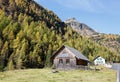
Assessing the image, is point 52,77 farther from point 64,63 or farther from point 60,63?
point 60,63

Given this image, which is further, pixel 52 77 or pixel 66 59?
pixel 66 59

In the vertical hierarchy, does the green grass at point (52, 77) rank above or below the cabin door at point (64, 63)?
below

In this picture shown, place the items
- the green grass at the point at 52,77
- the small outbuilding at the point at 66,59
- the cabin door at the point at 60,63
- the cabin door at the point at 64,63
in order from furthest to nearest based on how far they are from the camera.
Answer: the cabin door at the point at 60,63
the cabin door at the point at 64,63
the small outbuilding at the point at 66,59
the green grass at the point at 52,77

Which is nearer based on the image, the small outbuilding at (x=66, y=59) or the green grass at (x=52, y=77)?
the green grass at (x=52, y=77)

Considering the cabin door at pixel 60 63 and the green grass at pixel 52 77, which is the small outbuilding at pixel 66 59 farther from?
the green grass at pixel 52 77

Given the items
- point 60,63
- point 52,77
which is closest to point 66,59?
A: point 60,63

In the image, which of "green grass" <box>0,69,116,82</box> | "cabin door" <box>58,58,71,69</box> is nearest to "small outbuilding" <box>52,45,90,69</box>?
"cabin door" <box>58,58,71,69</box>

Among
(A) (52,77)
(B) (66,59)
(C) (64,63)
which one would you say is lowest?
(A) (52,77)

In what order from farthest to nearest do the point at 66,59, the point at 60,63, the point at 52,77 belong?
1. the point at 60,63
2. the point at 66,59
3. the point at 52,77

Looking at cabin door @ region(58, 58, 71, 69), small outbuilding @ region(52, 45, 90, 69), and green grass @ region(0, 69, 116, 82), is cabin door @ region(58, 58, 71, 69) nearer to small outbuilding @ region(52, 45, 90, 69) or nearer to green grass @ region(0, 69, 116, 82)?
small outbuilding @ region(52, 45, 90, 69)

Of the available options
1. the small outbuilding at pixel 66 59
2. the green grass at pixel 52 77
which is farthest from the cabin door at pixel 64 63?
the green grass at pixel 52 77

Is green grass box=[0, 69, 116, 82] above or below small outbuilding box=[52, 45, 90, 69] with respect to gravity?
below

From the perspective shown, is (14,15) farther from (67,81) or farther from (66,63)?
(67,81)

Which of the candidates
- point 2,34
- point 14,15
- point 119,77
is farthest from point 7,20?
point 119,77
